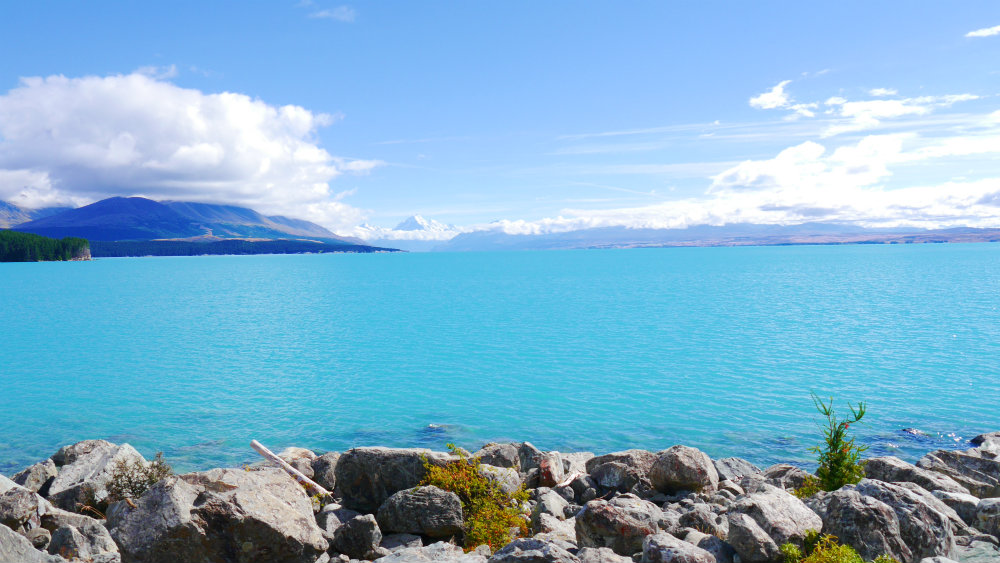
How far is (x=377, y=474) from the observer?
1730cm

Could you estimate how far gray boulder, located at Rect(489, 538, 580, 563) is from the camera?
11023mm

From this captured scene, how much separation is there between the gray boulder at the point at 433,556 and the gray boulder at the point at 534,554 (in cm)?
69

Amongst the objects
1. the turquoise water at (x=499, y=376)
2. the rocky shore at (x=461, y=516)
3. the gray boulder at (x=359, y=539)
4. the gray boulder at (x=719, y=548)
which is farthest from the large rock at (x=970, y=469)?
the gray boulder at (x=359, y=539)

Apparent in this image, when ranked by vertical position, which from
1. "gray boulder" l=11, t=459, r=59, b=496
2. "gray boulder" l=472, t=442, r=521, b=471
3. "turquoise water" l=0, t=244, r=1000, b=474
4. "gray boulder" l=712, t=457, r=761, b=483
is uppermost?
"gray boulder" l=472, t=442, r=521, b=471

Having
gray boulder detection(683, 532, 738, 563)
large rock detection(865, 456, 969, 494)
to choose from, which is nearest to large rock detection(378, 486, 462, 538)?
gray boulder detection(683, 532, 738, 563)

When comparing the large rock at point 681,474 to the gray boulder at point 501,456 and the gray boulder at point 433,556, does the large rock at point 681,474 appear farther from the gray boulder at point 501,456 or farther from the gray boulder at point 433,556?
the gray boulder at point 433,556

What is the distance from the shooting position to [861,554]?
41.9ft

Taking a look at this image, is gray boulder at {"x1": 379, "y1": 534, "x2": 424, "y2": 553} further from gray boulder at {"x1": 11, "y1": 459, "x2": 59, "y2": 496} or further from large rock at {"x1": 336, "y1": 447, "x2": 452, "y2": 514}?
gray boulder at {"x1": 11, "y1": 459, "x2": 59, "y2": 496}

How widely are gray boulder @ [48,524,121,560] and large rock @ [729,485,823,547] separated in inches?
552

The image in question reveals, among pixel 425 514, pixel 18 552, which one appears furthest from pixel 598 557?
pixel 18 552

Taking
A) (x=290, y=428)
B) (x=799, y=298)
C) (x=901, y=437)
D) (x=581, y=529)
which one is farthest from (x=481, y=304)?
(x=581, y=529)

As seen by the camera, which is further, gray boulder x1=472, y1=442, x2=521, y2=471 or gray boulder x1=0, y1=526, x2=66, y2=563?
gray boulder x1=472, y1=442, x2=521, y2=471

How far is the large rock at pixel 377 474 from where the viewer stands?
17.2 meters

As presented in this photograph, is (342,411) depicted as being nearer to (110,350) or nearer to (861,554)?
(861,554)
